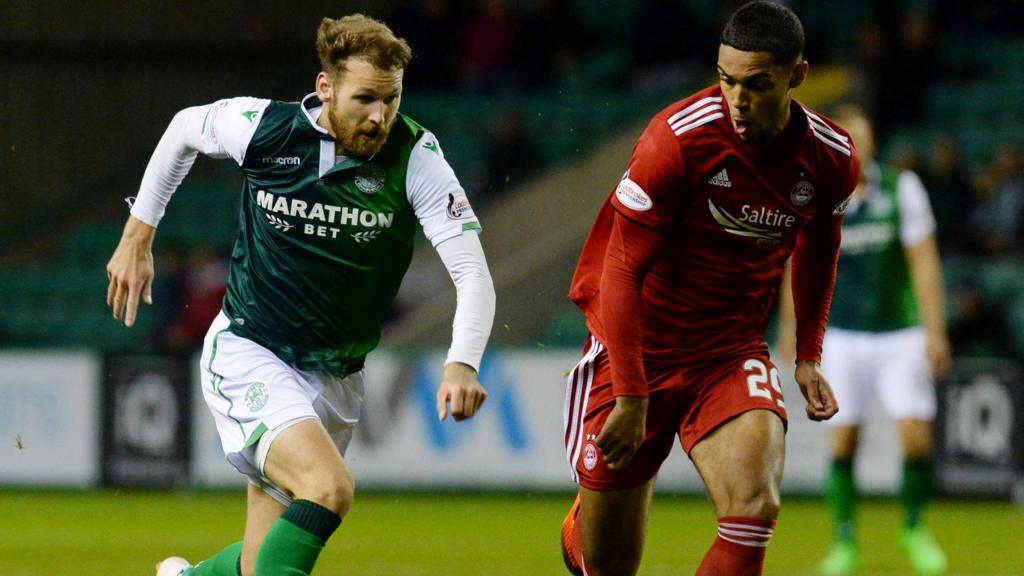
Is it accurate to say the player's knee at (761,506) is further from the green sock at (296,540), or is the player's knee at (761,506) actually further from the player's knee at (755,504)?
the green sock at (296,540)

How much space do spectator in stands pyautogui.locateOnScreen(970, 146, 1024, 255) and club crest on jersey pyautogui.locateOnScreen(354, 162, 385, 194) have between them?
9.31m

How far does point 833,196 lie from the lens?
5.60m

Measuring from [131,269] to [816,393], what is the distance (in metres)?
2.29

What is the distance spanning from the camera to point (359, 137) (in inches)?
223

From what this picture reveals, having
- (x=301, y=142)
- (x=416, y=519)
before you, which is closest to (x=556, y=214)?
(x=416, y=519)

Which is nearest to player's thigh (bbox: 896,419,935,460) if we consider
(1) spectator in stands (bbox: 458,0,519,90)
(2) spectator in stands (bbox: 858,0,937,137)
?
(2) spectator in stands (bbox: 858,0,937,137)

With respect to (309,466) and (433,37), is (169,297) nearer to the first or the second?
(433,37)

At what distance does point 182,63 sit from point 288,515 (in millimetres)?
14677

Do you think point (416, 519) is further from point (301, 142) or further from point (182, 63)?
point (182, 63)

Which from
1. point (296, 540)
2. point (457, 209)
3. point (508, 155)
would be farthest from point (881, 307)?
point (508, 155)

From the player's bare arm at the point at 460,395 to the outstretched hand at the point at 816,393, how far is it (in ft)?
3.97

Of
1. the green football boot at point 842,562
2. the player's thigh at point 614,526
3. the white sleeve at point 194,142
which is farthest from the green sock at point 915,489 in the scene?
the white sleeve at point 194,142

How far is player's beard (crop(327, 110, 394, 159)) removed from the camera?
5629 mm

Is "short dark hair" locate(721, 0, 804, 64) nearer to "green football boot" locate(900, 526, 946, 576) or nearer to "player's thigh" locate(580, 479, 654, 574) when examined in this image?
"player's thigh" locate(580, 479, 654, 574)
